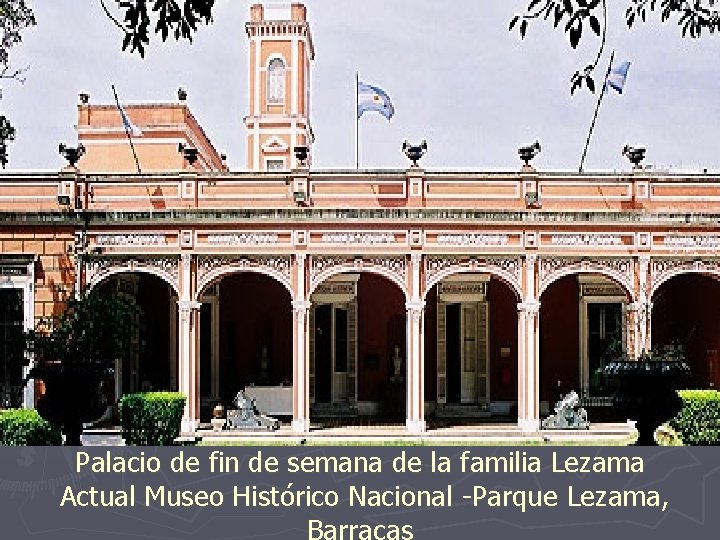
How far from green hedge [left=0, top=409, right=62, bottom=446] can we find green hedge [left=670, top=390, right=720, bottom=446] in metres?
8.98

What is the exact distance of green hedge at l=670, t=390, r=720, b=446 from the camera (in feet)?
49.5

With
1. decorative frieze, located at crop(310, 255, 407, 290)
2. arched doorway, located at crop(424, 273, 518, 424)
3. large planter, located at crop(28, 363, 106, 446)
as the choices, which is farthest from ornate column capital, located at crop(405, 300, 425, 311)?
large planter, located at crop(28, 363, 106, 446)

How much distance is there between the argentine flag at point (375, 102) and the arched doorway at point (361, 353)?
3.35m

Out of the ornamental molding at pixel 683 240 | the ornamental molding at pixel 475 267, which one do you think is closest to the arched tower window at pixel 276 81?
the ornamental molding at pixel 475 267

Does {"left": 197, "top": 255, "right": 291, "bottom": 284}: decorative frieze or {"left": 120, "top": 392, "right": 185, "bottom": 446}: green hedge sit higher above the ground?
{"left": 197, "top": 255, "right": 291, "bottom": 284}: decorative frieze

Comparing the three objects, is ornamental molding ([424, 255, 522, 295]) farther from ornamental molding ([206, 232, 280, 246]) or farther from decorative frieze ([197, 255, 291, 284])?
ornamental molding ([206, 232, 280, 246])

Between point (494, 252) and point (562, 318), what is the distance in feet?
11.7

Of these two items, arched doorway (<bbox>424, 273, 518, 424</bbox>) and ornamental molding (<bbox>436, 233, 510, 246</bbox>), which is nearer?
ornamental molding (<bbox>436, 233, 510, 246</bbox>)

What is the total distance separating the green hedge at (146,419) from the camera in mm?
15094

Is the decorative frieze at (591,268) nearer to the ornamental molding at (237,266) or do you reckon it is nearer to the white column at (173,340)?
the ornamental molding at (237,266)
